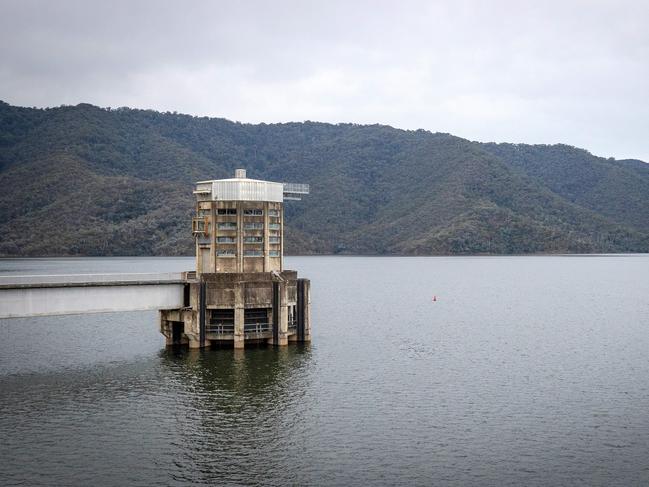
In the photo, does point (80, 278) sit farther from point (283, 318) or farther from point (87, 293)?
point (283, 318)

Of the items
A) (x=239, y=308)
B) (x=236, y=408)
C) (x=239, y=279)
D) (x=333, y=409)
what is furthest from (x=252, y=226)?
(x=333, y=409)

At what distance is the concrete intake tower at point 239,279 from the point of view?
181 ft

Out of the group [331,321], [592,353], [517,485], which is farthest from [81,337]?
[517,485]

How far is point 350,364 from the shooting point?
178 ft

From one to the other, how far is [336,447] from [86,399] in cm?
1585

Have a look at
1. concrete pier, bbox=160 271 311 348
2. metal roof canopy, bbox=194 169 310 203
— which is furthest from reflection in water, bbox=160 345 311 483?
metal roof canopy, bbox=194 169 310 203

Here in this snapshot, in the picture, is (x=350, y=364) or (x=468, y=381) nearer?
(x=468, y=381)

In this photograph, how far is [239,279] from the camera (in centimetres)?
5506

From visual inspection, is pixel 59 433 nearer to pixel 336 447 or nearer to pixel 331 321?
pixel 336 447

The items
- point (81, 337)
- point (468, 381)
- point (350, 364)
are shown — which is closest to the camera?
point (468, 381)

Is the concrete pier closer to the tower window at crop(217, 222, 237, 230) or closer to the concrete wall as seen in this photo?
the concrete wall

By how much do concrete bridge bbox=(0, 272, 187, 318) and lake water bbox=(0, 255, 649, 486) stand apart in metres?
4.25

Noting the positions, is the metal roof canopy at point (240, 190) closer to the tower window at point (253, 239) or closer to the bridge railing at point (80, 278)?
the tower window at point (253, 239)

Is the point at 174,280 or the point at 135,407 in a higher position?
the point at 174,280
